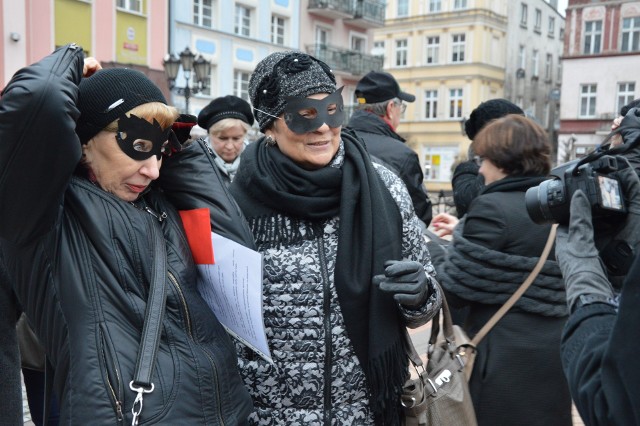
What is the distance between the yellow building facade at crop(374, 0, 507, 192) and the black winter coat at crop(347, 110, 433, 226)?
3650 centimetres

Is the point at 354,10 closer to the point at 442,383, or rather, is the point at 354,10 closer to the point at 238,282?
the point at 442,383

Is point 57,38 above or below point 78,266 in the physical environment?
above

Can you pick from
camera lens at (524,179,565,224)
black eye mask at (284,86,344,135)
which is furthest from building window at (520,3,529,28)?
camera lens at (524,179,565,224)

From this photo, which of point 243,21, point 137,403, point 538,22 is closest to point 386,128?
point 137,403

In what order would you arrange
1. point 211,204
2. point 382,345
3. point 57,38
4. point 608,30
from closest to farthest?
point 211,204, point 382,345, point 57,38, point 608,30

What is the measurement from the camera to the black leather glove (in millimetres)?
2117

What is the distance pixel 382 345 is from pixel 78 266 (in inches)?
39.9

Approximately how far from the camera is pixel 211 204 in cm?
205

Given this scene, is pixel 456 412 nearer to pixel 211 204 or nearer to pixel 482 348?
pixel 482 348

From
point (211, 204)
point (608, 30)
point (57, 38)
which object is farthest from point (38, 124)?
point (608, 30)

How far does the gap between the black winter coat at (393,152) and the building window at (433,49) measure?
1579 inches

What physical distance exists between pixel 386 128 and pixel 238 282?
2.87 metres

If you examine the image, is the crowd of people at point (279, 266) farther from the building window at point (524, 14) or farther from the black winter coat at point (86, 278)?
the building window at point (524, 14)

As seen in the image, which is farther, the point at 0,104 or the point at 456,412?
the point at 456,412
